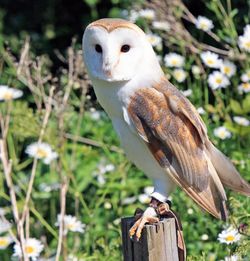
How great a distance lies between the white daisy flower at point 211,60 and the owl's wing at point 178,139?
75.4 inches

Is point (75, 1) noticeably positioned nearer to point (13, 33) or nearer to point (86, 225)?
point (13, 33)

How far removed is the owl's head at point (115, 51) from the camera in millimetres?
2957

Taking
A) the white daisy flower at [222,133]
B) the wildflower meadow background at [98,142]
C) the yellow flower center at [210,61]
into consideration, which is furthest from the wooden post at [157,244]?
the yellow flower center at [210,61]

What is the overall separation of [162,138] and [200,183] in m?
0.20

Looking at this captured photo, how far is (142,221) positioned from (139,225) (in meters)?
0.02

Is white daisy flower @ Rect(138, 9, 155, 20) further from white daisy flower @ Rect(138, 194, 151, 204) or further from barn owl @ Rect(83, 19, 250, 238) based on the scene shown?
barn owl @ Rect(83, 19, 250, 238)

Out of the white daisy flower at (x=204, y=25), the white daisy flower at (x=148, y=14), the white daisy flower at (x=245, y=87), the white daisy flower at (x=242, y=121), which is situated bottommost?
the white daisy flower at (x=242, y=121)

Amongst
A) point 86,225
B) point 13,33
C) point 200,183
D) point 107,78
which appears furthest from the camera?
point 13,33

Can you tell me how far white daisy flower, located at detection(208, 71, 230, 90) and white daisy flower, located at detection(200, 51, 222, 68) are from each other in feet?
0.18

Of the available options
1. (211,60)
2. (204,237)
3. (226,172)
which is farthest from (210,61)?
(226,172)

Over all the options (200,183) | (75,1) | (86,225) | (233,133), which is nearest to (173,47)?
(233,133)

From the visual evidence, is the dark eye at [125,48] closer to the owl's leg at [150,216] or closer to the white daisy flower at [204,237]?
the owl's leg at [150,216]

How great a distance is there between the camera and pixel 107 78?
296 centimetres

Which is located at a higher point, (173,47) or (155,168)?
(173,47)
